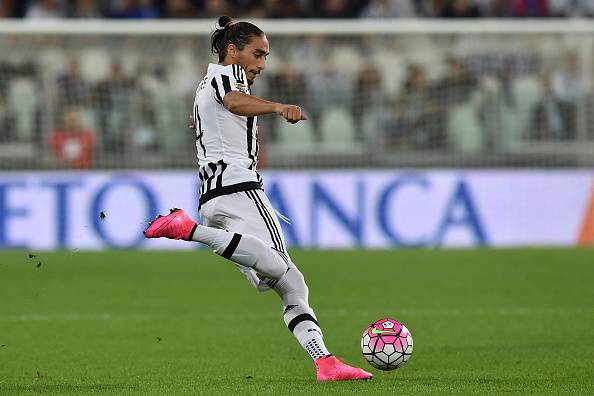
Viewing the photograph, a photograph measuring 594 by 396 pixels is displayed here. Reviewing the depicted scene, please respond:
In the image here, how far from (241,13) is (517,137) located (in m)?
4.59

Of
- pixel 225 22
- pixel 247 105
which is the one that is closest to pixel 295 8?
pixel 225 22

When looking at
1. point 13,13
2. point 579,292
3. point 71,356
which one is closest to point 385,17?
point 13,13

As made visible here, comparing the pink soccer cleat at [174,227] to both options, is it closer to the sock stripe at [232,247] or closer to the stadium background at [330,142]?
the sock stripe at [232,247]

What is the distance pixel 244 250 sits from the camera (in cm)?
679

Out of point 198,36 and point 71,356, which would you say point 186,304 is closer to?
point 71,356

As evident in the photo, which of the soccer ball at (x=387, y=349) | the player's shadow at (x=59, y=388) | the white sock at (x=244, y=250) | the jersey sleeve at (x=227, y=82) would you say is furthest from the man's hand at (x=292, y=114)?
the player's shadow at (x=59, y=388)

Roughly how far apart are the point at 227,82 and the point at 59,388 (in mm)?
1840

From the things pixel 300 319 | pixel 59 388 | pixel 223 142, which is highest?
pixel 223 142

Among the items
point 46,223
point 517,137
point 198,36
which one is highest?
point 198,36

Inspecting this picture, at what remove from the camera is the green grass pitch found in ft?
23.5

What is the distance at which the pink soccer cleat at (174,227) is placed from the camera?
22.4 feet

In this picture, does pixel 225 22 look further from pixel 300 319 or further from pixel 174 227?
pixel 300 319

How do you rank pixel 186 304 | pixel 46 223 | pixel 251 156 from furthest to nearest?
pixel 46 223
pixel 186 304
pixel 251 156

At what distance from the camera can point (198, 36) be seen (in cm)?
1805
